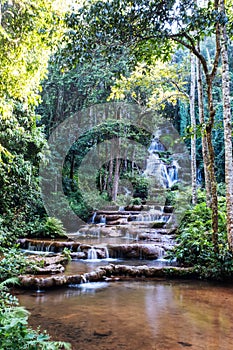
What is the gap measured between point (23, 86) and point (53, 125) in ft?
46.4

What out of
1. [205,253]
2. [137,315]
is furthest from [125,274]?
[137,315]

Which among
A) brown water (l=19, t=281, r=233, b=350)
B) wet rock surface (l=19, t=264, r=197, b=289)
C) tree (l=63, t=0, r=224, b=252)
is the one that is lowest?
brown water (l=19, t=281, r=233, b=350)

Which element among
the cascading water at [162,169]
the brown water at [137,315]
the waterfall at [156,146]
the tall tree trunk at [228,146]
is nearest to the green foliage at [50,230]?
the brown water at [137,315]

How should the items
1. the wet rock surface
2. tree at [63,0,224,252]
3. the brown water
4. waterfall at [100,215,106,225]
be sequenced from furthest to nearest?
waterfall at [100,215,106,225]
the wet rock surface
tree at [63,0,224,252]
the brown water

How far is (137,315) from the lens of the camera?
163 inches

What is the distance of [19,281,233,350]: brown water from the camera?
3270mm

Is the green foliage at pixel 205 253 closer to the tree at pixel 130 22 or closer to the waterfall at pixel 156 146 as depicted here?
the tree at pixel 130 22

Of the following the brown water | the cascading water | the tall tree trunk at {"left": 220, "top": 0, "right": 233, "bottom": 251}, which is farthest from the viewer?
the cascading water

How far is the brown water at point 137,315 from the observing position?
327 cm

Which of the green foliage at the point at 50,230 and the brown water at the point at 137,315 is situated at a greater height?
the green foliage at the point at 50,230

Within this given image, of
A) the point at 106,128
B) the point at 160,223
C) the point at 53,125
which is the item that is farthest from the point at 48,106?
the point at 160,223

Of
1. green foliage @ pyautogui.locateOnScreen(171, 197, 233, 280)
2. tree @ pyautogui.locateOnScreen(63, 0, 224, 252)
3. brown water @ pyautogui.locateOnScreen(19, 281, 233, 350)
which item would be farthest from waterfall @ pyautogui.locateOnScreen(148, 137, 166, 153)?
brown water @ pyautogui.locateOnScreen(19, 281, 233, 350)

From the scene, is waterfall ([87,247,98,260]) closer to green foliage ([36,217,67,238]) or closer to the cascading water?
green foliage ([36,217,67,238])

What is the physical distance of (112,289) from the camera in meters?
5.61
